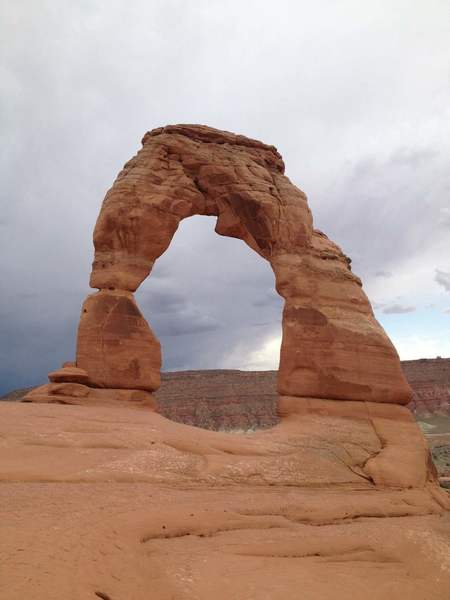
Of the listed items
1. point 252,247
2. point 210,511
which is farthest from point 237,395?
point 210,511

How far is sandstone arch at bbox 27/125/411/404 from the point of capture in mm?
13031

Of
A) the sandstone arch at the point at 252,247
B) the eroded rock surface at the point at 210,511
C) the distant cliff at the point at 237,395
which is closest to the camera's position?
the eroded rock surface at the point at 210,511

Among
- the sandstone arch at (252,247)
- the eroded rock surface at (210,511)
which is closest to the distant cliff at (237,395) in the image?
the sandstone arch at (252,247)

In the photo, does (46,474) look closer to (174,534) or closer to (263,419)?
(174,534)

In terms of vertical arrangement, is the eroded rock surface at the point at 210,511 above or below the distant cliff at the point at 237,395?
below

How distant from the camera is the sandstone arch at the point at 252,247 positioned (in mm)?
13031

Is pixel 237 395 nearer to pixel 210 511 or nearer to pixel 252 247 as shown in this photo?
pixel 252 247

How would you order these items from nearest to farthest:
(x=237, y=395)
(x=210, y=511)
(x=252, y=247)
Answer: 1. (x=210, y=511)
2. (x=252, y=247)
3. (x=237, y=395)

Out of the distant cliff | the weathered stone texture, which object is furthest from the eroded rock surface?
the distant cliff

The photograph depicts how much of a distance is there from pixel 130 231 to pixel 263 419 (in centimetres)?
4403

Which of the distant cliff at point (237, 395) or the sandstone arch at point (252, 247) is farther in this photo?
the distant cliff at point (237, 395)

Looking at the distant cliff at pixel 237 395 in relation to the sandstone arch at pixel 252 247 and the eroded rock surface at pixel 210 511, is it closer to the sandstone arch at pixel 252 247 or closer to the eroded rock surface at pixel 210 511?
the sandstone arch at pixel 252 247

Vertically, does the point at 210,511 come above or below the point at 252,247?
below

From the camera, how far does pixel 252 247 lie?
15.6m
